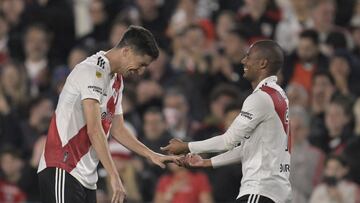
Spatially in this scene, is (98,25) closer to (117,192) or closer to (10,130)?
(10,130)

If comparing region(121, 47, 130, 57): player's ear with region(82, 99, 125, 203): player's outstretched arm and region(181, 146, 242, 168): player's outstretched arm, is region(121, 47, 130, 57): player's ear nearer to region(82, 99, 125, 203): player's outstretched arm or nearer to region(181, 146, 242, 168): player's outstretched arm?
region(82, 99, 125, 203): player's outstretched arm

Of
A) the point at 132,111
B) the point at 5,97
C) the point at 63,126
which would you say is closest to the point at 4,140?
the point at 5,97

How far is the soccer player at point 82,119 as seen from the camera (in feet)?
29.8

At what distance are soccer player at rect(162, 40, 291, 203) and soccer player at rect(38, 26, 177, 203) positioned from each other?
887 millimetres

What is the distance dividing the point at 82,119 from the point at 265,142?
152 centimetres

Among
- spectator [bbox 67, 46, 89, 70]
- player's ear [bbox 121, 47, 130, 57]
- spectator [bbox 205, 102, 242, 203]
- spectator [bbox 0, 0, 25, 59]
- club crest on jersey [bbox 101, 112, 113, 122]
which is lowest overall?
club crest on jersey [bbox 101, 112, 113, 122]

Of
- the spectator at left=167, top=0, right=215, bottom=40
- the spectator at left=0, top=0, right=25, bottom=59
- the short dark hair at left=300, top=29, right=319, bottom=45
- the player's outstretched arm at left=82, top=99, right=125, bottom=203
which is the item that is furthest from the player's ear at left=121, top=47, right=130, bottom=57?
the spectator at left=0, top=0, right=25, bottom=59

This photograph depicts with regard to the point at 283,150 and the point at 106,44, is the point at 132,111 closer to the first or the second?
the point at 106,44

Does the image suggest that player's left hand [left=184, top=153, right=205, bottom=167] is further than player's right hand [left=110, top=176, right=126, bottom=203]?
Yes

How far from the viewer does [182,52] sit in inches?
A: 628

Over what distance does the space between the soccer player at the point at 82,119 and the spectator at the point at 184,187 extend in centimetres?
436

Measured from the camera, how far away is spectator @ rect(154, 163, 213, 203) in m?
13.6

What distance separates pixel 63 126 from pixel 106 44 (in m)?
6.92

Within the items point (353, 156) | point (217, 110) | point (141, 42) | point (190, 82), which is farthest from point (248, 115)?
point (190, 82)
